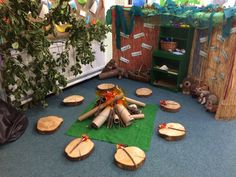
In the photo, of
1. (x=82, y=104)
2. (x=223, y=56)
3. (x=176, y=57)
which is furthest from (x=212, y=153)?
(x=82, y=104)

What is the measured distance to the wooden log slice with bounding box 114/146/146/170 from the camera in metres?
1.62

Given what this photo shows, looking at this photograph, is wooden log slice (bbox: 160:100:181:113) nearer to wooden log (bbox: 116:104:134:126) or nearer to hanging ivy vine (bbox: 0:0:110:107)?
wooden log (bbox: 116:104:134:126)

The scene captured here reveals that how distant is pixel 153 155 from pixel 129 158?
25 cm

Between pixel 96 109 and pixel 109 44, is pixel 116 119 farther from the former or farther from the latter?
pixel 109 44

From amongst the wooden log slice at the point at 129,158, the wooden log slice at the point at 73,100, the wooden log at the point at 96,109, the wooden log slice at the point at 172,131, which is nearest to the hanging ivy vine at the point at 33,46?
the wooden log slice at the point at 73,100

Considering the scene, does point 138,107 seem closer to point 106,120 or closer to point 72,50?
point 106,120

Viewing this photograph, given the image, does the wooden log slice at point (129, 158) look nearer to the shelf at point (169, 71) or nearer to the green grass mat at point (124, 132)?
the green grass mat at point (124, 132)

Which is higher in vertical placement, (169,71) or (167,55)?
(167,55)

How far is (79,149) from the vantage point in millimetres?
1782

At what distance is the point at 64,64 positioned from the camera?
8.90ft

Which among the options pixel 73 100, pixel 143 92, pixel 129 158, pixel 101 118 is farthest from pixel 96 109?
pixel 143 92

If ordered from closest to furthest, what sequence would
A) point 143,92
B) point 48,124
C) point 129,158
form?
point 129,158 → point 48,124 → point 143,92

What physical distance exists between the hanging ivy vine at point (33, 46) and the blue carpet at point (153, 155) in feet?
1.26

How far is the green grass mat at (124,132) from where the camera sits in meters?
1.95
